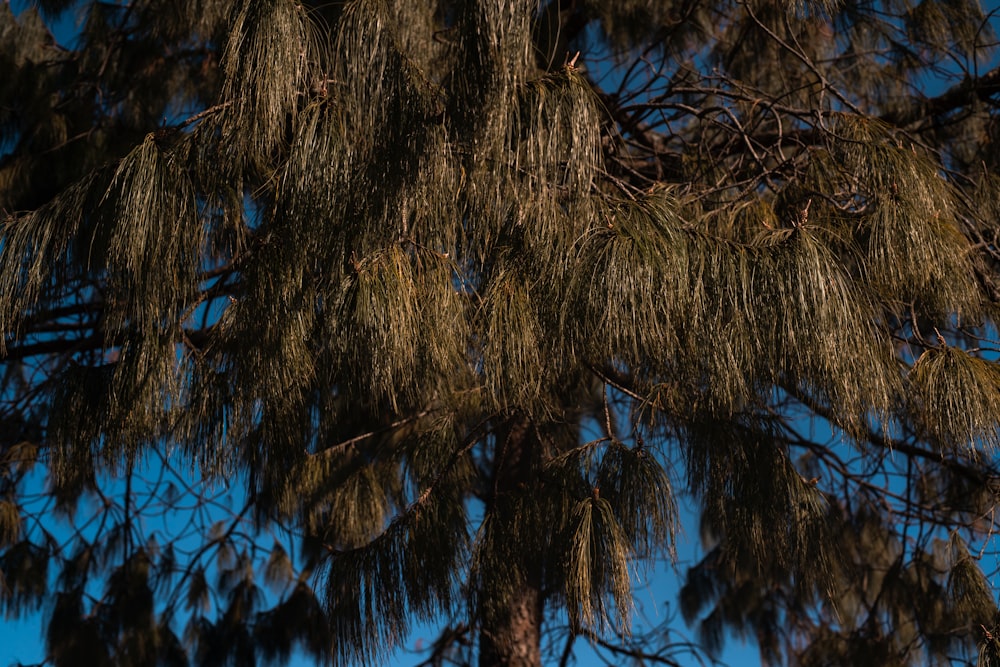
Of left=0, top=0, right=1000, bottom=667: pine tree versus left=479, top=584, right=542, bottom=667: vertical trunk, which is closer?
left=0, top=0, right=1000, bottom=667: pine tree

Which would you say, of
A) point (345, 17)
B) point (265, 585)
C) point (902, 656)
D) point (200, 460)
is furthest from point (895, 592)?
point (345, 17)

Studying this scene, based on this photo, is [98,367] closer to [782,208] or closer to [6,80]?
[782,208]

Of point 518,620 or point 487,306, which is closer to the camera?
point 487,306

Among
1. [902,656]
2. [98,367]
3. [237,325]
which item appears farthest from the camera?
[902,656]

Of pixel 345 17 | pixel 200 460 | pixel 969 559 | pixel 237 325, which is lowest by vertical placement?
pixel 969 559

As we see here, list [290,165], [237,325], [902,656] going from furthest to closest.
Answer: [902,656]
[237,325]
[290,165]

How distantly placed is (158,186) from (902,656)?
2.40 m

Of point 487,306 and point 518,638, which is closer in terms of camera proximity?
point 487,306

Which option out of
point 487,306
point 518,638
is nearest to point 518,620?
point 518,638

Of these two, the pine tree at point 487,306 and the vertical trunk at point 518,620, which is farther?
the vertical trunk at point 518,620

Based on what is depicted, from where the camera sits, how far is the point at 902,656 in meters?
3.05

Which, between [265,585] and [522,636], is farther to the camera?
[265,585]

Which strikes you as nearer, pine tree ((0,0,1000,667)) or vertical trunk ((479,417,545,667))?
pine tree ((0,0,1000,667))

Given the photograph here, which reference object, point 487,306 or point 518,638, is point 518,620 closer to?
point 518,638
